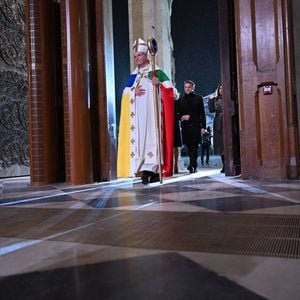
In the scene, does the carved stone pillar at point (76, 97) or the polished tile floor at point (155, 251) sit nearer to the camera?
the polished tile floor at point (155, 251)


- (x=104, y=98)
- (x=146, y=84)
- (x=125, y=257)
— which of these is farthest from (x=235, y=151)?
(x=125, y=257)

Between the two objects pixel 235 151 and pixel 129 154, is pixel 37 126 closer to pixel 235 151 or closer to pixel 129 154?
pixel 129 154

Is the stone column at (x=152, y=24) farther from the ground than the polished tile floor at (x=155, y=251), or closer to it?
farther from the ground

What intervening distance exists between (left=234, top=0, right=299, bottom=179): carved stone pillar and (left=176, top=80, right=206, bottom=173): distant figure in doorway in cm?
245

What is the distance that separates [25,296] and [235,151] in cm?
445

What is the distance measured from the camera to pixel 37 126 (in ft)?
16.9

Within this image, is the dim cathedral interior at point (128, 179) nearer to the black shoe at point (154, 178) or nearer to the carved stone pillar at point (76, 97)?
the carved stone pillar at point (76, 97)

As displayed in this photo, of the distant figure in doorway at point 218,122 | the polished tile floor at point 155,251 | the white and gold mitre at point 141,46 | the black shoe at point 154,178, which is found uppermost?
the white and gold mitre at point 141,46

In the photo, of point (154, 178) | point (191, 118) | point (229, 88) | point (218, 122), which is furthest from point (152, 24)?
point (154, 178)

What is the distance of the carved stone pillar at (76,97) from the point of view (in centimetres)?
484

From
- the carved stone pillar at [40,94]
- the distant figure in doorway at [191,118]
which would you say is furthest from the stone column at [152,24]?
the carved stone pillar at [40,94]

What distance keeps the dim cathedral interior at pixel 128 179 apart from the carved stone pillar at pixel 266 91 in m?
0.01

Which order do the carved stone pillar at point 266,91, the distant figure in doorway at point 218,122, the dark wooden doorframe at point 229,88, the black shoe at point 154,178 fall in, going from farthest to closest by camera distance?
1. the distant figure in doorway at point 218,122
2. the dark wooden doorframe at point 229,88
3. the black shoe at point 154,178
4. the carved stone pillar at point 266,91

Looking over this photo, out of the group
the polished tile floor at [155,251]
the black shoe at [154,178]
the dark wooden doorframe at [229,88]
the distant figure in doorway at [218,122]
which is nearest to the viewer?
the polished tile floor at [155,251]
